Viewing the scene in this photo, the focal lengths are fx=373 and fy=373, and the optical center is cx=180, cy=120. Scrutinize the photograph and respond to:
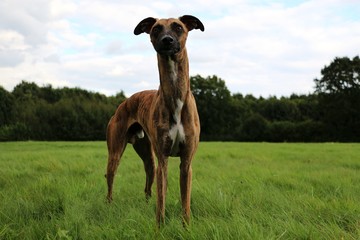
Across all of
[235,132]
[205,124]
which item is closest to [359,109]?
[235,132]

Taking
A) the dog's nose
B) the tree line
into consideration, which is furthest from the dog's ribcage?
the tree line

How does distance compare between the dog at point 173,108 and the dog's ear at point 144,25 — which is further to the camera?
the dog's ear at point 144,25

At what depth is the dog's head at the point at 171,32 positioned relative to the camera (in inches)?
146

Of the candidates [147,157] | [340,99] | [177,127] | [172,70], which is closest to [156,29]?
[172,70]

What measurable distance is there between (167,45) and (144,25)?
100cm

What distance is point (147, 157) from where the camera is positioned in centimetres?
605

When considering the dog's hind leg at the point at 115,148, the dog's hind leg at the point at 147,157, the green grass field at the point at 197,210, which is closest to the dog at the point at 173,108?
the green grass field at the point at 197,210

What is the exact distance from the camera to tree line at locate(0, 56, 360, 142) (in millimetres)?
45531

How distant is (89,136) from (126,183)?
40.0m

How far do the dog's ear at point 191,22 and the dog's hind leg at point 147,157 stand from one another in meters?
2.09

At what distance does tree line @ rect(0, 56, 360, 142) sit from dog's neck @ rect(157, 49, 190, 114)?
140 feet

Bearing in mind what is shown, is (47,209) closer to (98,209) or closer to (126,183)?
(98,209)

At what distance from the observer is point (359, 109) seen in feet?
151

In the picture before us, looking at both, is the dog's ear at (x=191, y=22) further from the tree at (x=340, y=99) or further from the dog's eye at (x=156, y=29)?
the tree at (x=340, y=99)
